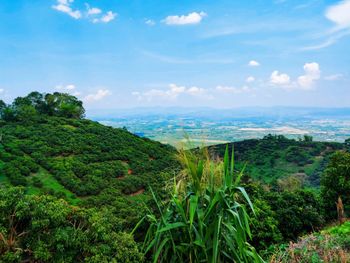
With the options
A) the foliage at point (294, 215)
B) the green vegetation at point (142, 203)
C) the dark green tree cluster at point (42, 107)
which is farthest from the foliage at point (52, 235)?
the dark green tree cluster at point (42, 107)

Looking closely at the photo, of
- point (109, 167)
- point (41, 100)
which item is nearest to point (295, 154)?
point (109, 167)

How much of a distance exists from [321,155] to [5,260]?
4780 centimetres

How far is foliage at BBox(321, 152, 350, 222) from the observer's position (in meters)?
14.3

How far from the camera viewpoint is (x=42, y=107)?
4666 cm

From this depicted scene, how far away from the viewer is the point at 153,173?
30.7 metres

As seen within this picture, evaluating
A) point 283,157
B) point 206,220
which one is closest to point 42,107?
point 283,157

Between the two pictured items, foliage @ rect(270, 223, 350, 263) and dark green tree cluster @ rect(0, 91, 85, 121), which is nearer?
foliage @ rect(270, 223, 350, 263)

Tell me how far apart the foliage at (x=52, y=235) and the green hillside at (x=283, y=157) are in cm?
3051

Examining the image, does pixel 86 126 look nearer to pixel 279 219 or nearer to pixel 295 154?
pixel 295 154

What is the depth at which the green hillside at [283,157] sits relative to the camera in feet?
125

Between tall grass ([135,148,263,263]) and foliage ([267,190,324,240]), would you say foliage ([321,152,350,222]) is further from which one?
tall grass ([135,148,263,263])

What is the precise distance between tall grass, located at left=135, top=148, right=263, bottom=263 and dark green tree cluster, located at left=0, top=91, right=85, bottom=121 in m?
40.0

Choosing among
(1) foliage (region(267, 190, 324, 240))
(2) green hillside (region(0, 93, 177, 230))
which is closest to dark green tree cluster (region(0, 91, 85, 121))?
(2) green hillside (region(0, 93, 177, 230))

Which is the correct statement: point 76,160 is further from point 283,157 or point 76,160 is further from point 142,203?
point 283,157
